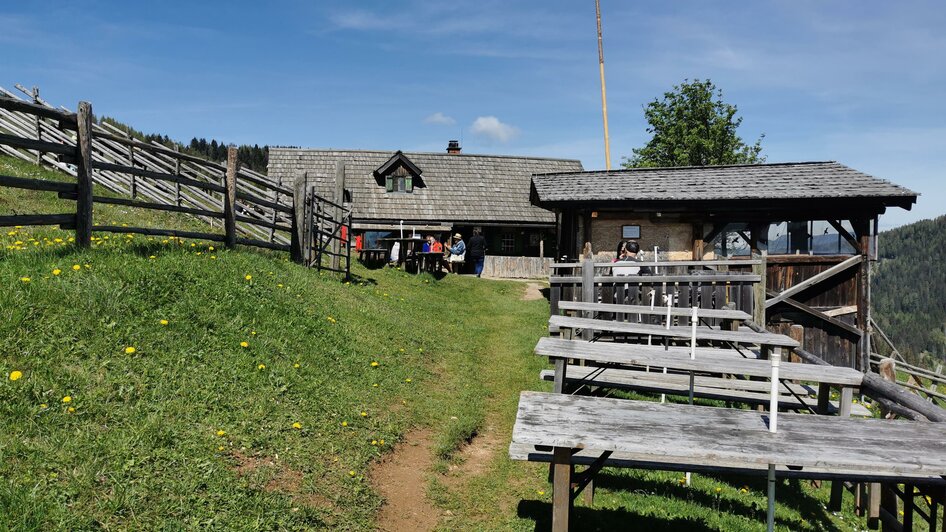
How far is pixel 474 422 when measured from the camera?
7.51 meters

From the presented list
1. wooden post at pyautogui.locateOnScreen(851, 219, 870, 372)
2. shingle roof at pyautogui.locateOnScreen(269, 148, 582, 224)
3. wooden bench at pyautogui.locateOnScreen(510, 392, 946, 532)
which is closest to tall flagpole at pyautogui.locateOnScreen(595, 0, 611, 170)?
shingle roof at pyautogui.locateOnScreen(269, 148, 582, 224)

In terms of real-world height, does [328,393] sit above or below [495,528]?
above

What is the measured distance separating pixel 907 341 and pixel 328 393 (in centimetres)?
18973

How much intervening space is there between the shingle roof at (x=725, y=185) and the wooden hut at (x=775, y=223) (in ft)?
0.09

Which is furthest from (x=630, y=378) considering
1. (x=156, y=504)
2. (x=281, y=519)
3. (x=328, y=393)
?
(x=156, y=504)

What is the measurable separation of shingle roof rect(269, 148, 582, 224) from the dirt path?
907 inches

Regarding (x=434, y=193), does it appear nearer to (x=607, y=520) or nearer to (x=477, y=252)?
(x=477, y=252)

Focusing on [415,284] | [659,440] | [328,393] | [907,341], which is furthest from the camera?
[907,341]

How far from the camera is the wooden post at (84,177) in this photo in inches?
310

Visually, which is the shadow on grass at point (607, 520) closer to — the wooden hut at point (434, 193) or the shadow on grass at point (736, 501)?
the shadow on grass at point (736, 501)

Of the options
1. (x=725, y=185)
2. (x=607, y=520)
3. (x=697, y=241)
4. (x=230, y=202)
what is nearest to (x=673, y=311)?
(x=607, y=520)

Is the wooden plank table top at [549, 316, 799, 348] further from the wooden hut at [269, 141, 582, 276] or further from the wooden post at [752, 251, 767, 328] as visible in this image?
the wooden hut at [269, 141, 582, 276]

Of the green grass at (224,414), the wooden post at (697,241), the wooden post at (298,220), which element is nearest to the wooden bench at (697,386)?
the green grass at (224,414)

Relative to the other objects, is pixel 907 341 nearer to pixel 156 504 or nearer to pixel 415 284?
pixel 415 284
